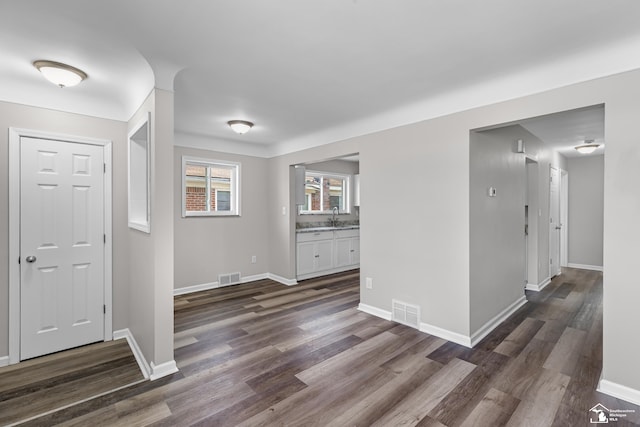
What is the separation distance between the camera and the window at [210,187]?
4.80 metres

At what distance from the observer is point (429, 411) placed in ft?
6.56

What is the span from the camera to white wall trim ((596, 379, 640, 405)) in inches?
80.6

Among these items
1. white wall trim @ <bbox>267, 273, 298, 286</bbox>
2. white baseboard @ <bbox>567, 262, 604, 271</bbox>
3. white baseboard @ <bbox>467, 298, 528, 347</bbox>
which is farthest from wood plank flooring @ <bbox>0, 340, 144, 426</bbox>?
white baseboard @ <bbox>567, 262, 604, 271</bbox>

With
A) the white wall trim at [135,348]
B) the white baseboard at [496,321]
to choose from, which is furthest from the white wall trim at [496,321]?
the white wall trim at [135,348]

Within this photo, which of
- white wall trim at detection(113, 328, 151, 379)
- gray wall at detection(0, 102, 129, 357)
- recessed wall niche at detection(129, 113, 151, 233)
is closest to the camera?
white wall trim at detection(113, 328, 151, 379)

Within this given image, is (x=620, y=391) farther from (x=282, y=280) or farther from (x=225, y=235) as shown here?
(x=225, y=235)

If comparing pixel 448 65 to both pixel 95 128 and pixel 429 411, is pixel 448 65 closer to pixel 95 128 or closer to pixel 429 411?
pixel 429 411

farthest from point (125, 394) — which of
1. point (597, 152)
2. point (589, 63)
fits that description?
point (597, 152)

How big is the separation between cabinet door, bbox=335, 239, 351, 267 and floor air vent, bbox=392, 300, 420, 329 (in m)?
2.68

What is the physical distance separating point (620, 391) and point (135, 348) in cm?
398

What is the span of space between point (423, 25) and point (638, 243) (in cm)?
206

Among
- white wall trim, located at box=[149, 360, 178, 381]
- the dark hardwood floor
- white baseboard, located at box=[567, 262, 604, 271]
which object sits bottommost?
the dark hardwood floor
